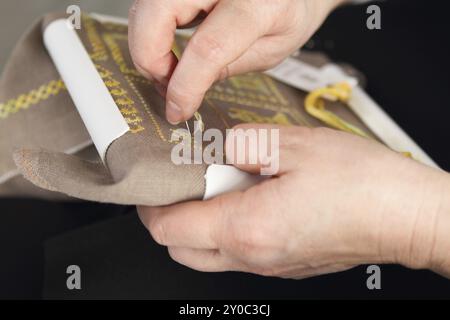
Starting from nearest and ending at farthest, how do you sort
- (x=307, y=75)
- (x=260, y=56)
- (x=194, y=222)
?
(x=194, y=222)
(x=260, y=56)
(x=307, y=75)

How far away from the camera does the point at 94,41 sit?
0.60m

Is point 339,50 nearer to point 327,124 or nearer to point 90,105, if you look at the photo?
point 327,124

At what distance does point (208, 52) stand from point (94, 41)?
0.19 m

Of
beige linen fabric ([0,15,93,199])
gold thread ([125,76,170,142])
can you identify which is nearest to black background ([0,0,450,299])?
beige linen fabric ([0,15,93,199])

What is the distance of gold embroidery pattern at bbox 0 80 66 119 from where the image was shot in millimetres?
607

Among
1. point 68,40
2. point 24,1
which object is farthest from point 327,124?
point 24,1

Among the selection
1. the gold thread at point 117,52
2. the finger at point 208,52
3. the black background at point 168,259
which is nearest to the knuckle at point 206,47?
the finger at point 208,52

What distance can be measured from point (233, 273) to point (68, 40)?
30 centimetres

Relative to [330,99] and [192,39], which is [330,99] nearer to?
[330,99]

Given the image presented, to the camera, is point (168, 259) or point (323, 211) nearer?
point (323, 211)

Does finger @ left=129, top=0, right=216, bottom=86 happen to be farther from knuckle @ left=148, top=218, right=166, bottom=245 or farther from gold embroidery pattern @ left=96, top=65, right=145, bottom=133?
knuckle @ left=148, top=218, right=166, bottom=245

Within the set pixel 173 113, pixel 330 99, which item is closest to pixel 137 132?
pixel 173 113

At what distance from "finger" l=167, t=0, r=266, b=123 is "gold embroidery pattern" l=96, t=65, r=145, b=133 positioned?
0.10 feet

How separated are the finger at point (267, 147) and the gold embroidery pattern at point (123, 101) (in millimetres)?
81
